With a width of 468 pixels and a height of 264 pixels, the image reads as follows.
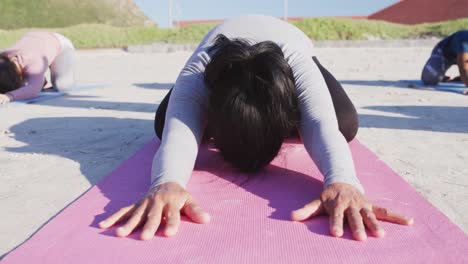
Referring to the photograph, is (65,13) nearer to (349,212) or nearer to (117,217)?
(117,217)

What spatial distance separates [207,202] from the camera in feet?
5.95

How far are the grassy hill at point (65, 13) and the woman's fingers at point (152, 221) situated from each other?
1350 inches

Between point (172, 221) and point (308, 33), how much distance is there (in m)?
14.9

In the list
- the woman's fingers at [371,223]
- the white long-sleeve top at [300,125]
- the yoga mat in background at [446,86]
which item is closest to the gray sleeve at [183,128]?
the white long-sleeve top at [300,125]

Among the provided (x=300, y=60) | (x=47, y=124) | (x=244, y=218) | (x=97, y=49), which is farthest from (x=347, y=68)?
(x=97, y=49)

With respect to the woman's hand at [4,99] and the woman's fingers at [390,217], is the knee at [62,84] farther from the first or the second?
the woman's fingers at [390,217]

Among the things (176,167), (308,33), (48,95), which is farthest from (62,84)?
(308,33)

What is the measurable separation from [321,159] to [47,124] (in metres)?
2.73

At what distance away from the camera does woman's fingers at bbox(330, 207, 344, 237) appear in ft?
4.87

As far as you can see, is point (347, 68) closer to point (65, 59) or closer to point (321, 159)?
point (65, 59)

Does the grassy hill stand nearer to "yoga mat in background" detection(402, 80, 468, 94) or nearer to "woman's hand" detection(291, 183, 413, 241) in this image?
"yoga mat in background" detection(402, 80, 468, 94)

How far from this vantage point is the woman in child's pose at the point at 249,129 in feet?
5.19

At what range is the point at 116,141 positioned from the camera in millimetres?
3141

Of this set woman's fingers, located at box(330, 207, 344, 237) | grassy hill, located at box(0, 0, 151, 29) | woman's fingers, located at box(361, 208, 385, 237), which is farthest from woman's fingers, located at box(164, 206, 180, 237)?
grassy hill, located at box(0, 0, 151, 29)
